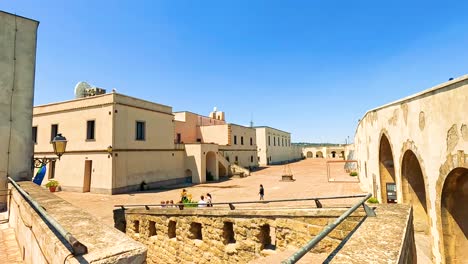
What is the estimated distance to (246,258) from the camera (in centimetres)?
711

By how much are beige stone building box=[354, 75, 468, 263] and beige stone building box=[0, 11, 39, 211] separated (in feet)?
40.0

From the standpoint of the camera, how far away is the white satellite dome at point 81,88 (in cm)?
2616

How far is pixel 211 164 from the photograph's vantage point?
29.5 m

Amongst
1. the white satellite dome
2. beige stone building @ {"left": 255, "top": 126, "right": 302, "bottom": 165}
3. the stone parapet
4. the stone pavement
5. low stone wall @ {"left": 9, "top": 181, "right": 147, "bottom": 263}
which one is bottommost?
the stone pavement

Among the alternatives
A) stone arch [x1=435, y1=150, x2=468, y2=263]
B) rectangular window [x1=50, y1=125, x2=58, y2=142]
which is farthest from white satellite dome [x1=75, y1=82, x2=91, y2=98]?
stone arch [x1=435, y1=150, x2=468, y2=263]

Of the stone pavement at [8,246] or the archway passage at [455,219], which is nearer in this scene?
the stone pavement at [8,246]

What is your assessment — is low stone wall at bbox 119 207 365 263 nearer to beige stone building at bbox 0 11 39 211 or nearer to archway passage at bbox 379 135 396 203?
beige stone building at bbox 0 11 39 211

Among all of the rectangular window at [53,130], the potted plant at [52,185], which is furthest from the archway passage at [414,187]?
the rectangular window at [53,130]

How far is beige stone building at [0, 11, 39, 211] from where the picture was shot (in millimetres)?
7699

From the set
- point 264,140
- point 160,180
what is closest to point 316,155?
point 264,140

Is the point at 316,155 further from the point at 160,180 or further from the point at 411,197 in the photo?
the point at 411,197

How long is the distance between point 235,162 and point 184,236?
91.8ft

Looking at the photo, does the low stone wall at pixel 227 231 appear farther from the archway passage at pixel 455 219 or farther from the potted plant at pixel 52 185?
the potted plant at pixel 52 185

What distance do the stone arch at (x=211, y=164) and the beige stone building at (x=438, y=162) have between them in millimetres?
21957
